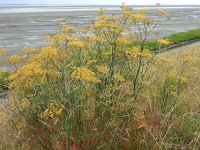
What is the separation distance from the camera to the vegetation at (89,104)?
450 cm

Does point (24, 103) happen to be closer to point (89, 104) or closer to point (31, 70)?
point (31, 70)

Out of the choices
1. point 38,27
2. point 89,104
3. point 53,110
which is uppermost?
point 53,110

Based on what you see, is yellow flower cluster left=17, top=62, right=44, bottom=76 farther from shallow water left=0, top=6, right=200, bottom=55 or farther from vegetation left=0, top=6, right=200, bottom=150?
shallow water left=0, top=6, right=200, bottom=55

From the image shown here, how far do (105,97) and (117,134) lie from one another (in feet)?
1.41

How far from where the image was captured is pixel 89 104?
15.1 feet

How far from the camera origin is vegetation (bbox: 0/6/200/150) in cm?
450

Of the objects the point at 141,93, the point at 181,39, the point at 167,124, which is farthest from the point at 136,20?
the point at 181,39

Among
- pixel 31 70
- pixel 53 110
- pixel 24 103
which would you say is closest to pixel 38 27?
pixel 24 103

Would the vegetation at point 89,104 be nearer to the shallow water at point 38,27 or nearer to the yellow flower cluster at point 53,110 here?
the yellow flower cluster at point 53,110

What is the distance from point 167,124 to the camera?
5152 mm

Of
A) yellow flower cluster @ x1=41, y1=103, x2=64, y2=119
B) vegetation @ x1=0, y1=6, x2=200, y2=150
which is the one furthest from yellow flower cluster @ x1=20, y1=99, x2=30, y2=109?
yellow flower cluster @ x1=41, y1=103, x2=64, y2=119

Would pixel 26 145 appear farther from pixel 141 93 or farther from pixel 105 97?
pixel 141 93

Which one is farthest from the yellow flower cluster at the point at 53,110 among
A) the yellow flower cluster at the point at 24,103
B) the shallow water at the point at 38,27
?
the shallow water at the point at 38,27

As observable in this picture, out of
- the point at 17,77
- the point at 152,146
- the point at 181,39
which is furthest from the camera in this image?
the point at 181,39
